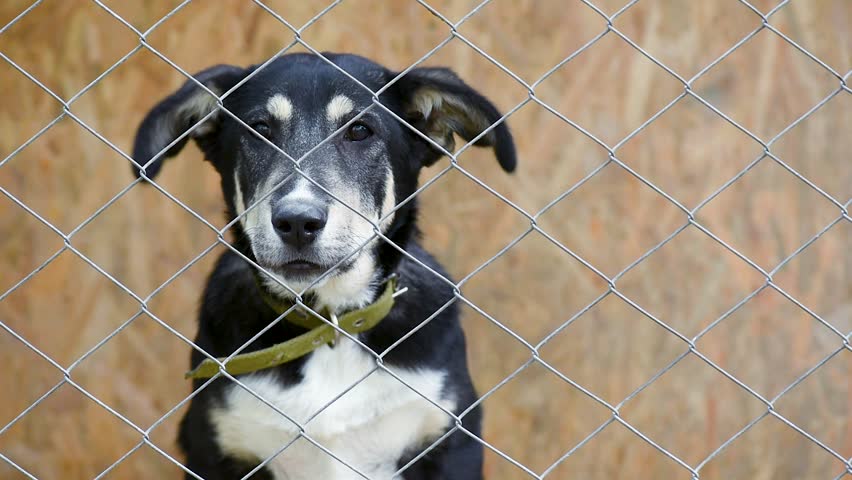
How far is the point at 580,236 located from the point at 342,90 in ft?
5.75

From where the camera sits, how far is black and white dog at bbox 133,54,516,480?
9.57ft

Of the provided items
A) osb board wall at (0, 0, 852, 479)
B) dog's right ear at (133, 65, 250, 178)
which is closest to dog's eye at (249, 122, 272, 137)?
dog's right ear at (133, 65, 250, 178)

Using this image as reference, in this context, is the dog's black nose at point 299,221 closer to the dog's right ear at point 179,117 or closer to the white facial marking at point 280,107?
the dog's right ear at point 179,117

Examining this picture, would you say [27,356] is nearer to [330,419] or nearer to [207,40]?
[207,40]

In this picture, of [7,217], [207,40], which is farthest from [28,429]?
[207,40]

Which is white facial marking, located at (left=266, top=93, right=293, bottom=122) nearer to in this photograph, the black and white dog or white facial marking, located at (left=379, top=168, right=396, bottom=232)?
the black and white dog

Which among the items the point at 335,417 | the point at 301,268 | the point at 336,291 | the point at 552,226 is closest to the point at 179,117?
the point at 301,268

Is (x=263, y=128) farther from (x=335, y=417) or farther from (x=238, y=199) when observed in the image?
(x=335, y=417)

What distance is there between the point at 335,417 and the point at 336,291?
0.39 m

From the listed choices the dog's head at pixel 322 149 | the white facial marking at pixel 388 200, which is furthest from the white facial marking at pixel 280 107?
the white facial marking at pixel 388 200

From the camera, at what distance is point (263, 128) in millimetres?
3010

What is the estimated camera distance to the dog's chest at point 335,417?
3.01 meters

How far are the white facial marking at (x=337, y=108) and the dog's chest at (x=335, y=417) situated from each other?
67cm

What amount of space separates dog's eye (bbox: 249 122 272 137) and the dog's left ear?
40 centimetres
